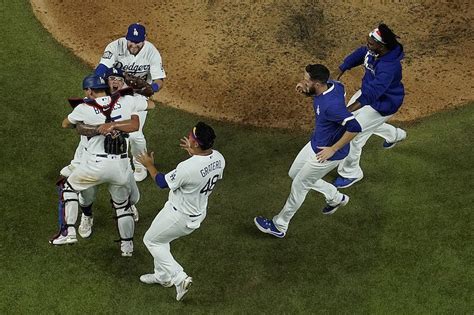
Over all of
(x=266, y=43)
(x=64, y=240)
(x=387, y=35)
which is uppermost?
(x=387, y=35)

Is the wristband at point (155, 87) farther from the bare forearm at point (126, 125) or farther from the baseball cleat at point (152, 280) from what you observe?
the baseball cleat at point (152, 280)

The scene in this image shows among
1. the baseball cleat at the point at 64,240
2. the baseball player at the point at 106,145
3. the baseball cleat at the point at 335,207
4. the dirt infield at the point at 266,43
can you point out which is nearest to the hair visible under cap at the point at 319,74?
the baseball cleat at the point at 335,207

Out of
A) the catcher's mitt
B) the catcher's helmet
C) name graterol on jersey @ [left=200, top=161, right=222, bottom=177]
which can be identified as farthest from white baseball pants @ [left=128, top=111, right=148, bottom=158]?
name graterol on jersey @ [left=200, top=161, right=222, bottom=177]

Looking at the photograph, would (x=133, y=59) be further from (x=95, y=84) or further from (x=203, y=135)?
(x=203, y=135)

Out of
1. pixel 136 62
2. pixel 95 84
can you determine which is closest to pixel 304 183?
pixel 95 84

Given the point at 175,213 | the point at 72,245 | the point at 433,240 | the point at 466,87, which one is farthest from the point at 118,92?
the point at 466,87

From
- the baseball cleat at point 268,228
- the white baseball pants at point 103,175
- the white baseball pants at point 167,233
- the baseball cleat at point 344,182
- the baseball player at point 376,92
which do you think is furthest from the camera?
the baseball cleat at point 344,182
